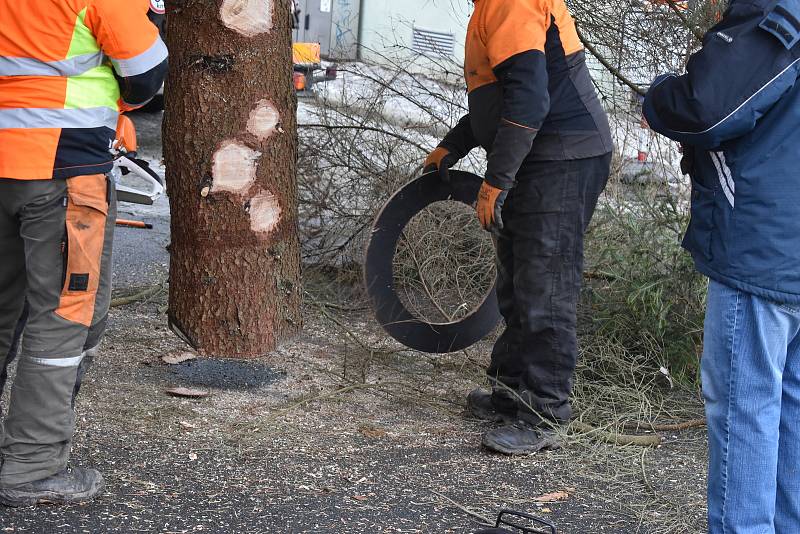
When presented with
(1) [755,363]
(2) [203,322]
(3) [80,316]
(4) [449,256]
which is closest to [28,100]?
(3) [80,316]

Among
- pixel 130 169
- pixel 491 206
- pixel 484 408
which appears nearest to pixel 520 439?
pixel 484 408

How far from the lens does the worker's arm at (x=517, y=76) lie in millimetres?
3566

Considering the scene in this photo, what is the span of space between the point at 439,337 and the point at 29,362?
2058 mm

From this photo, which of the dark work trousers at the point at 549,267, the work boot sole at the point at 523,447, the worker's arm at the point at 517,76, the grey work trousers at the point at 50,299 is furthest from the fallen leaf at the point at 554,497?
the grey work trousers at the point at 50,299

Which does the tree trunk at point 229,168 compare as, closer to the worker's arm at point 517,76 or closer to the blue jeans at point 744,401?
the worker's arm at point 517,76

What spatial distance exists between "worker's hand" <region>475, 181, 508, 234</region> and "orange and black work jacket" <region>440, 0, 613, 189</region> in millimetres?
33

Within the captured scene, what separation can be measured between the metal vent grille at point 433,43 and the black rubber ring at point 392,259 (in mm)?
2139

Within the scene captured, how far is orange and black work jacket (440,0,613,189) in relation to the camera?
3578 mm

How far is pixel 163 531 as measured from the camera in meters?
2.93

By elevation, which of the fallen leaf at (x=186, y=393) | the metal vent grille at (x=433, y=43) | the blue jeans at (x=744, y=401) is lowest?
the fallen leaf at (x=186, y=393)

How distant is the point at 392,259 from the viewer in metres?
4.45

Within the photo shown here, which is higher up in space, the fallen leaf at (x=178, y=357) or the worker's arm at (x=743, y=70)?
the worker's arm at (x=743, y=70)

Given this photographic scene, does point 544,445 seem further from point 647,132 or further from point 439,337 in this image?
point 647,132

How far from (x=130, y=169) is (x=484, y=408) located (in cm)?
300
